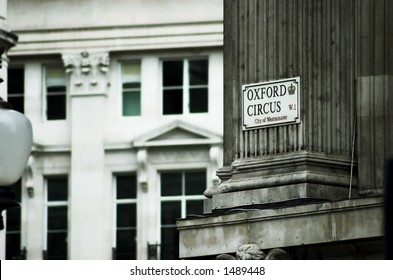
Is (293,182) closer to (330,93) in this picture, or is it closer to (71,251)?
(330,93)

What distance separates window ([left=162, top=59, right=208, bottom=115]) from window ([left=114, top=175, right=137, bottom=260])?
2411mm

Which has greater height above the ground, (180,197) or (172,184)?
(172,184)

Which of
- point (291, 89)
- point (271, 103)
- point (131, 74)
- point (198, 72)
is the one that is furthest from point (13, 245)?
point (291, 89)

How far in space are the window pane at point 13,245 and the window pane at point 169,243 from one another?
14.4 feet

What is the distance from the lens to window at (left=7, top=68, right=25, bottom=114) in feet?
227

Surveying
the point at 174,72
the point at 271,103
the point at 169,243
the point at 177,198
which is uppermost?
the point at 174,72

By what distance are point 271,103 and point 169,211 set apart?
1709 inches

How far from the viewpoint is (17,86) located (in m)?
69.2

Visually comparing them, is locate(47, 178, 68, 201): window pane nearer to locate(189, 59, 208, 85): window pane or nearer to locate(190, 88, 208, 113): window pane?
locate(190, 88, 208, 113): window pane

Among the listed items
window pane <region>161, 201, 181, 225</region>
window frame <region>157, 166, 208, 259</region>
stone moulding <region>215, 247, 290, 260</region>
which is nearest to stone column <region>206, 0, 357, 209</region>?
stone moulding <region>215, 247, 290, 260</region>

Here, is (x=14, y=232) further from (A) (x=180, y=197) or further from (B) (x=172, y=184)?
(A) (x=180, y=197)

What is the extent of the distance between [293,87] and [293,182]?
1027mm

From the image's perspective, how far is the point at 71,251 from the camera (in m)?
67.4

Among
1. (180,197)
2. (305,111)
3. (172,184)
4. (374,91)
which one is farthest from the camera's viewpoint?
(172,184)
